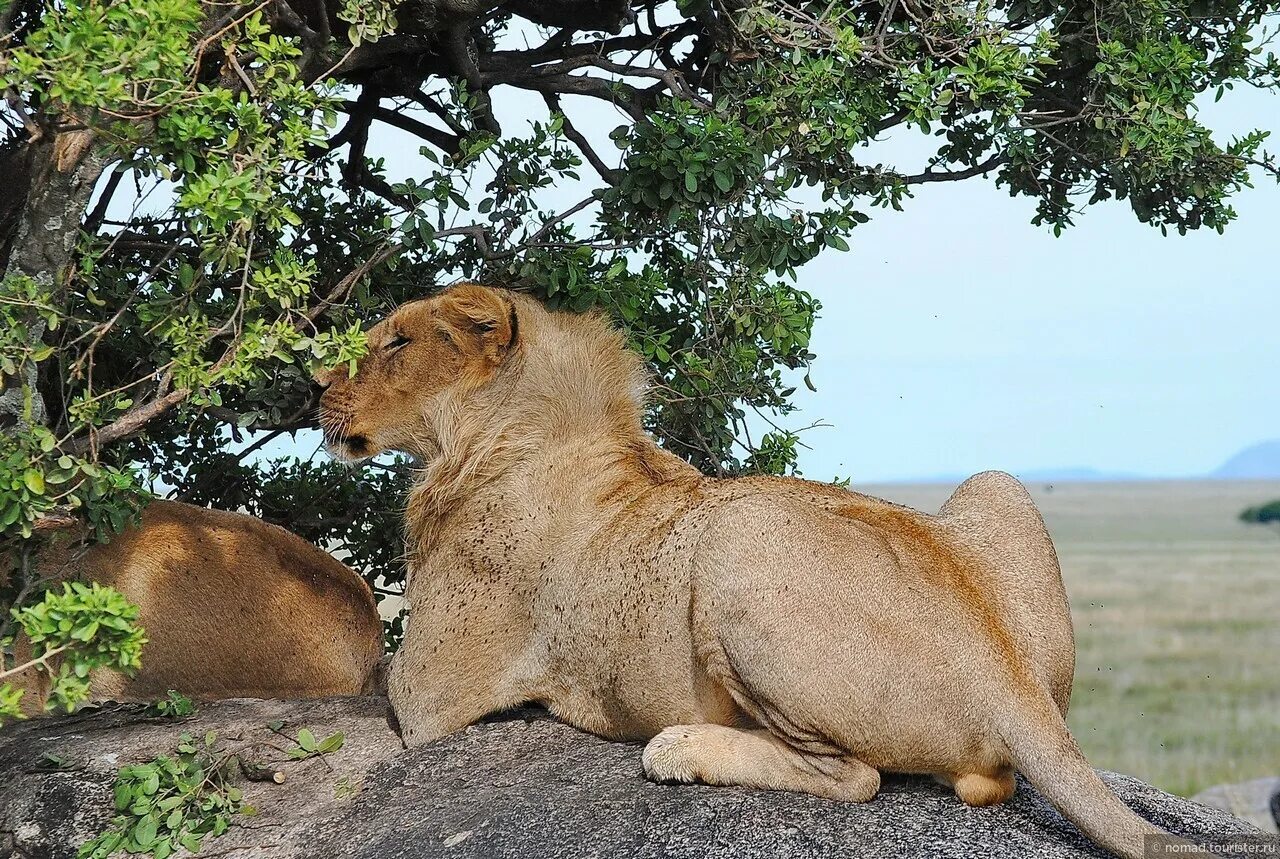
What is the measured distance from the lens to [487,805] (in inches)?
245

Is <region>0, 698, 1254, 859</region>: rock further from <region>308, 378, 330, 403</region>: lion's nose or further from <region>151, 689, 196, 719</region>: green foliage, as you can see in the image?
<region>308, 378, 330, 403</region>: lion's nose

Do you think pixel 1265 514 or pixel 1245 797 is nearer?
pixel 1245 797

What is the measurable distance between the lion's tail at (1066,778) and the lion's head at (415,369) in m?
3.12

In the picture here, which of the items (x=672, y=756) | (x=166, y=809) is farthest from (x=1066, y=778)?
(x=166, y=809)

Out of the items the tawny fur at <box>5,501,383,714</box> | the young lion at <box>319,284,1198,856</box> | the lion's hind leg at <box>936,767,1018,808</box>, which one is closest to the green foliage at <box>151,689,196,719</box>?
the tawny fur at <box>5,501,383,714</box>

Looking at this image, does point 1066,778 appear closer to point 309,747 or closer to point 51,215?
point 309,747

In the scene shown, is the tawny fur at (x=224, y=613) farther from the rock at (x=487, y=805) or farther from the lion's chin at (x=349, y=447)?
the lion's chin at (x=349, y=447)

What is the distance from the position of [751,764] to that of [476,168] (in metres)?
3.43

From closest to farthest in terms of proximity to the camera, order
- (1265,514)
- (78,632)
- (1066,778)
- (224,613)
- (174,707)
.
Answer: (1066,778), (78,632), (174,707), (224,613), (1265,514)

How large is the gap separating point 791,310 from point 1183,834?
337cm

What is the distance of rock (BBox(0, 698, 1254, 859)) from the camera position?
5.64 metres

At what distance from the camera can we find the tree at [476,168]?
20.5 ft

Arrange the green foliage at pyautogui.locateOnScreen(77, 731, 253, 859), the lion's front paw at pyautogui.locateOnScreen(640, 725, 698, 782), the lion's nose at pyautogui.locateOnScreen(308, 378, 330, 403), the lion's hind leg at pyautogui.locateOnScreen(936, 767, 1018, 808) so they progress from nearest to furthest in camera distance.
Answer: the lion's hind leg at pyautogui.locateOnScreen(936, 767, 1018, 808) → the lion's front paw at pyautogui.locateOnScreen(640, 725, 698, 782) → the green foliage at pyautogui.locateOnScreen(77, 731, 253, 859) → the lion's nose at pyautogui.locateOnScreen(308, 378, 330, 403)

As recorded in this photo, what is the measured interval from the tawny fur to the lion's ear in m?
2.11
